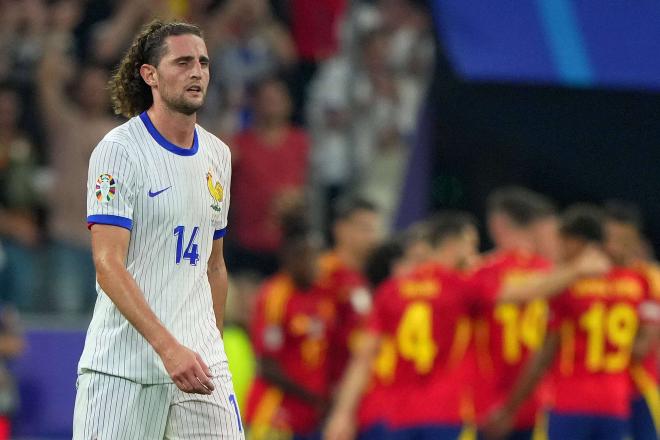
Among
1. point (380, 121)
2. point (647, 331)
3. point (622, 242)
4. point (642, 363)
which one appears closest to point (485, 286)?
point (622, 242)

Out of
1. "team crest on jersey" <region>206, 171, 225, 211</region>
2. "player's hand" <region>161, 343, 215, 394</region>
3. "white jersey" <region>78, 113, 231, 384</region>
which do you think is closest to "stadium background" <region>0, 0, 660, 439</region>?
"team crest on jersey" <region>206, 171, 225, 211</region>

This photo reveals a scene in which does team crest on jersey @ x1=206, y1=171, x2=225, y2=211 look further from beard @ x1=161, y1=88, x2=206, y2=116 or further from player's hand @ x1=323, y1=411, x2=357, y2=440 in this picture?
player's hand @ x1=323, y1=411, x2=357, y2=440

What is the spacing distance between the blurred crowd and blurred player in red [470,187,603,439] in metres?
2.76

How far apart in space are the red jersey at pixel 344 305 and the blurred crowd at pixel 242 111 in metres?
1.25

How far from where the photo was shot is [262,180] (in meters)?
13.4

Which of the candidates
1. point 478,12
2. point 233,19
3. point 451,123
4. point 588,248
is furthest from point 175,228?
point 233,19

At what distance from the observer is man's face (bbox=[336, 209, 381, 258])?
1104 centimetres

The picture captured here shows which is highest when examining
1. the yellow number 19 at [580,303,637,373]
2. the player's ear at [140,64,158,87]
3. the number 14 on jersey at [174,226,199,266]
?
the player's ear at [140,64,158,87]

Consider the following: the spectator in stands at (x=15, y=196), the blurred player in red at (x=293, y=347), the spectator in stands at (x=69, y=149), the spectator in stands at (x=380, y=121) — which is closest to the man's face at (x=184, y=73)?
the blurred player in red at (x=293, y=347)

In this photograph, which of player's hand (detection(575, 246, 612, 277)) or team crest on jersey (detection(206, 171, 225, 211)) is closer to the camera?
team crest on jersey (detection(206, 171, 225, 211))

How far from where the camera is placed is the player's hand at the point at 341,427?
9.88 metres

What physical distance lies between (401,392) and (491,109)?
2.53 meters

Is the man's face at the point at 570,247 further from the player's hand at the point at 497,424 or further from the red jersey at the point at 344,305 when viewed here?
the red jersey at the point at 344,305

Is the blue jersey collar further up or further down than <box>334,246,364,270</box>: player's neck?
further up
